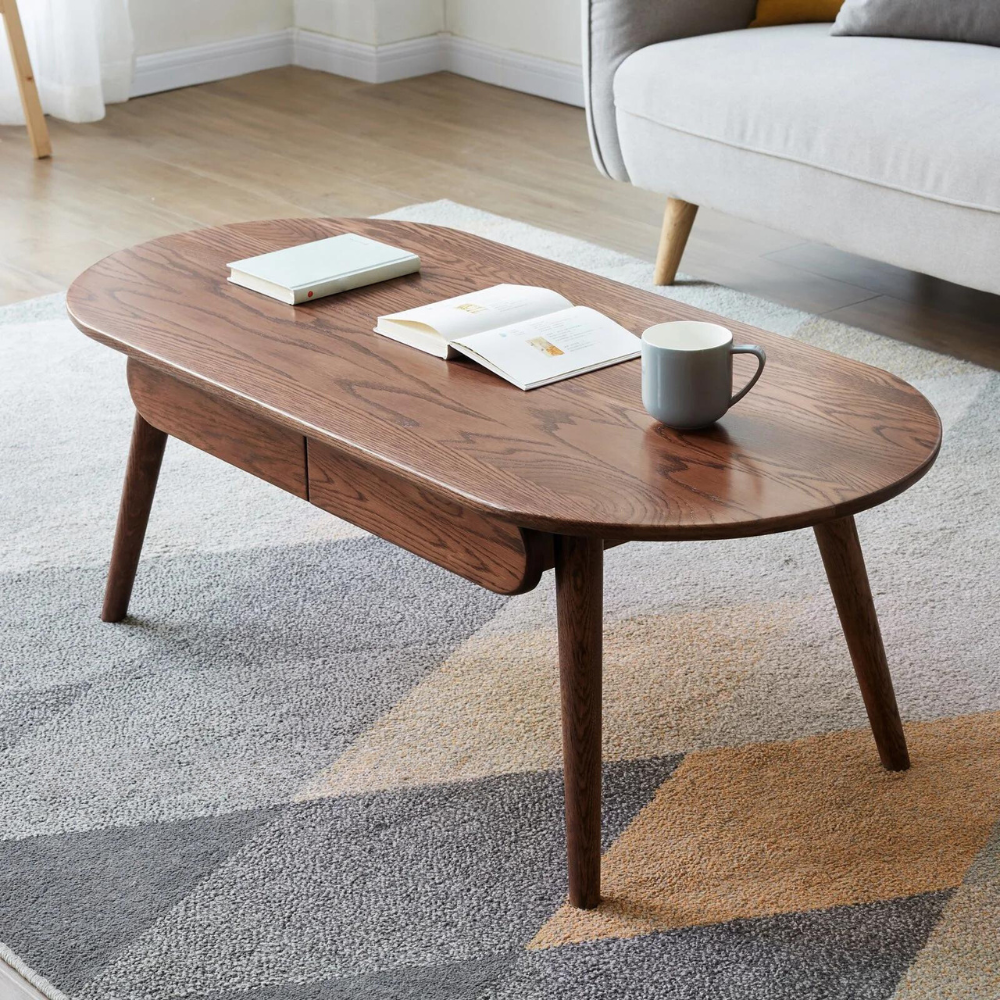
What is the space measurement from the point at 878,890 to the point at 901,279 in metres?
1.77

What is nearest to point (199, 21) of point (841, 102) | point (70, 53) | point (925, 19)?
point (70, 53)

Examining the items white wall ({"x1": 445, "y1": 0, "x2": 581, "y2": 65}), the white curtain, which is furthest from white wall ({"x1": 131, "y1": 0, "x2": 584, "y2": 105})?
the white curtain

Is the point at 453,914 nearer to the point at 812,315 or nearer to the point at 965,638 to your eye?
the point at 965,638

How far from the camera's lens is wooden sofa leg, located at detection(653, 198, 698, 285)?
8.69 feet

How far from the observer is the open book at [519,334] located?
1317mm

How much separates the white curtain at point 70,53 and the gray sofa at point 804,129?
5.55 feet

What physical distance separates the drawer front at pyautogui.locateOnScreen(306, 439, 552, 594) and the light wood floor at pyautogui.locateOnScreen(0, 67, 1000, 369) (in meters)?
1.47

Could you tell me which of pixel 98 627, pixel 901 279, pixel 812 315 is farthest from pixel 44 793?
pixel 901 279

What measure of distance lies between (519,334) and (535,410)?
0.14m

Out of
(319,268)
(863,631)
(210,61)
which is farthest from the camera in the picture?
(210,61)

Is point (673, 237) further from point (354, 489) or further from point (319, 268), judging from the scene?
point (354, 489)

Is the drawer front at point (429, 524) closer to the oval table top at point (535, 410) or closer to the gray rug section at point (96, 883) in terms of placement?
the oval table top at point (535, 410)

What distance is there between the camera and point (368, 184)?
3.30m

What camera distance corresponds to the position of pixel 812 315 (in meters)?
2.54
